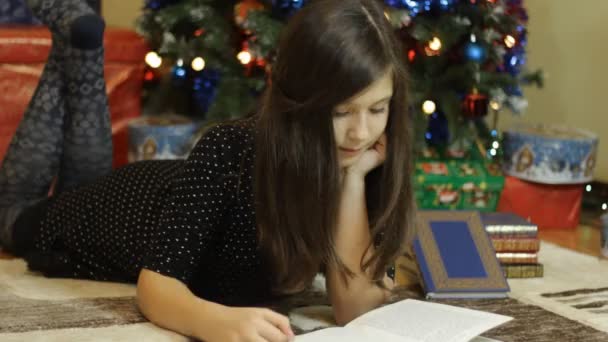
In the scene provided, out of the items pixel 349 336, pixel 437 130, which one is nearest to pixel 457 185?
pixel 437 130

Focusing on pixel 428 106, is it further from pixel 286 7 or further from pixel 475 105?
pixel 286 7

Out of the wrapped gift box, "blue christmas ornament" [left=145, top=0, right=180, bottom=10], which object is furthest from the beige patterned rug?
the wrapped gift box

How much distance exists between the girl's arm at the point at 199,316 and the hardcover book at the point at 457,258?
59cm

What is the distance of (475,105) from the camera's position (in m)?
2.72

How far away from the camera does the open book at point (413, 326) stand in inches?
53.5

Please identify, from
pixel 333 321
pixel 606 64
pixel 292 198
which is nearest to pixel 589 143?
pixel 606 64

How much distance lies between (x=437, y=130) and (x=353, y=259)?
1321mm

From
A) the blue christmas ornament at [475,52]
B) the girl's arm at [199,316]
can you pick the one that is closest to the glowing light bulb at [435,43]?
the blue christmas ornament at [475,52]

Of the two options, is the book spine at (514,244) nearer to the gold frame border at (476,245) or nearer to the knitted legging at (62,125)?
the gold frame border at (476,245)

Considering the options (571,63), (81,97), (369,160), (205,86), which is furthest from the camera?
(571,63)

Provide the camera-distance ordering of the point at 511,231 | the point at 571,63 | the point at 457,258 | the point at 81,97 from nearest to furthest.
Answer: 1. the point at 457,258
2. the point at 511,231
3. the point at 81,97
4. the point at 571,63

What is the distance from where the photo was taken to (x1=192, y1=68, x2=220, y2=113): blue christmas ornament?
2875 millimetres

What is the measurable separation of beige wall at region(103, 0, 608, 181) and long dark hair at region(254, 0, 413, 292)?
5.30 ft

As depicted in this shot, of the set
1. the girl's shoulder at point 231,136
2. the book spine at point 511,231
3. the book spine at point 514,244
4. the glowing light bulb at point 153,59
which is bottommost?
the book spine at point 514,244
